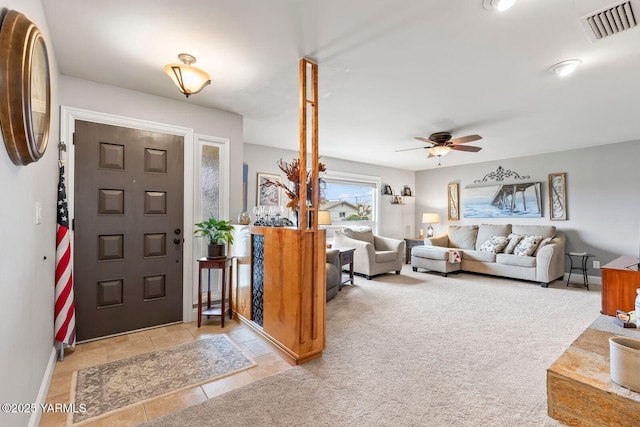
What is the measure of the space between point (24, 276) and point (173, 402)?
1.11 metres

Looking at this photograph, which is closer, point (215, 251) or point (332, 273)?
point (215, 251)

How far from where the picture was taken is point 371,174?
6.92 m

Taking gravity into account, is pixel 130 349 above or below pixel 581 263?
below

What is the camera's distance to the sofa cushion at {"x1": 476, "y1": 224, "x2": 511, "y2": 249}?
231 inches

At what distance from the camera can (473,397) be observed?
186 cm

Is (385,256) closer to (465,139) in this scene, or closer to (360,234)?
(360,234)

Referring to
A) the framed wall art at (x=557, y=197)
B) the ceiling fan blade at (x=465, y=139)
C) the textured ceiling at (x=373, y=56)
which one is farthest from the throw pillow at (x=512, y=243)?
the ceiling fan blade at (x=465, y=139)

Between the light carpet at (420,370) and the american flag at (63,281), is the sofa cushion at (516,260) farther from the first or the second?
the american flag at (63,281)

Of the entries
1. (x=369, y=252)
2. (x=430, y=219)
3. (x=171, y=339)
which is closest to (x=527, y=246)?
(x=430, y=219)

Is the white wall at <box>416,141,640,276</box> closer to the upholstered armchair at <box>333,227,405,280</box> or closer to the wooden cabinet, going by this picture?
the upholstered armchair at <box>333,227,405,280</box>

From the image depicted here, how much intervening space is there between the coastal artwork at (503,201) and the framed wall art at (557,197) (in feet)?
0.63

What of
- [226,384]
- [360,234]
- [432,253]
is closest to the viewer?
[226,384]

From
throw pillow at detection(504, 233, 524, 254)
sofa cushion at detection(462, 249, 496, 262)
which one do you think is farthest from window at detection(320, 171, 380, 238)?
throw pillow at detection(504, 233, 524, 254)

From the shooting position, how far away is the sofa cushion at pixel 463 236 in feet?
20.3
